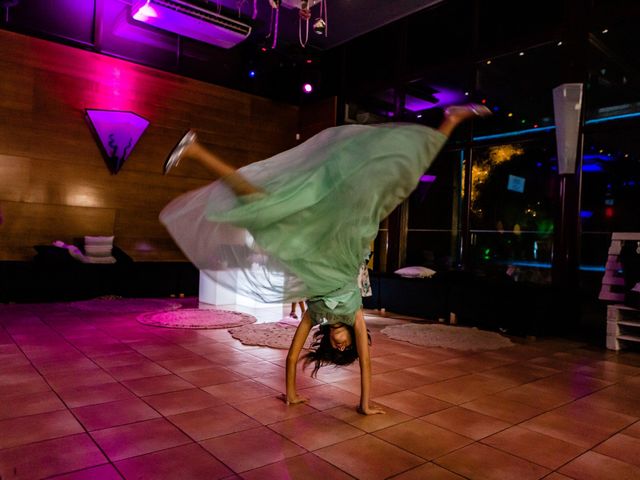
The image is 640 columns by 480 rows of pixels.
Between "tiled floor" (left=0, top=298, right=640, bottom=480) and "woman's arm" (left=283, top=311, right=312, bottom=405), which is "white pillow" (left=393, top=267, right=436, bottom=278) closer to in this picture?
"tiled floor" (left=0, top=298, right=640, bottom=480)

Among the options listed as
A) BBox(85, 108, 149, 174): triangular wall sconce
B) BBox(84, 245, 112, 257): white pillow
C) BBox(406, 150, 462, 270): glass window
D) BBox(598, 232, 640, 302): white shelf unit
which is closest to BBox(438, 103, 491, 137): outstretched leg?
BBox(598, 232, 640, 302): white shelf unit

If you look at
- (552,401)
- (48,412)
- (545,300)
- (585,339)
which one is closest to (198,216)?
(48,412)

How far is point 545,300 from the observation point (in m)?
5.67

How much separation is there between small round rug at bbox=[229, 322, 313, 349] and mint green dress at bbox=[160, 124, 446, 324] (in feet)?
6.31

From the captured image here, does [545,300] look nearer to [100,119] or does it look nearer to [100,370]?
[100,370]

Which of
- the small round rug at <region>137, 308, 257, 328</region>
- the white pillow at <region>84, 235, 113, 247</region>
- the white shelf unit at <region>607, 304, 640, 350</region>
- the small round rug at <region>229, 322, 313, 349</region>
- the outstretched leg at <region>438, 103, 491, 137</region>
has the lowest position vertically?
the small round rug at <region>137, 308, 257, 328</region>

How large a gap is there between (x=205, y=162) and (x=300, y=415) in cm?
159

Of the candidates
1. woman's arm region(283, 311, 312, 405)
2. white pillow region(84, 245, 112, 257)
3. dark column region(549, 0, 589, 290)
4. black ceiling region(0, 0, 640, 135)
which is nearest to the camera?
woman's arm region(283, 311, 312, 405)

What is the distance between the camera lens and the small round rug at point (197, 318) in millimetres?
5609

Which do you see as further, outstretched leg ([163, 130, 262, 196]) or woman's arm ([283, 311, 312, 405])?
woman's arm ([283, 311, 312, 405])

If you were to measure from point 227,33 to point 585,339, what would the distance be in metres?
7.04

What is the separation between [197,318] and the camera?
6035 mm

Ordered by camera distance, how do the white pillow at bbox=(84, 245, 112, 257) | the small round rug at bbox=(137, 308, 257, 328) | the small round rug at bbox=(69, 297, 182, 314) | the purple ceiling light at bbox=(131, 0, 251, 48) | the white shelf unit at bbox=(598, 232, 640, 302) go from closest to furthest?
the white shelf unit at bbox=(598, 232, 640, 302), the small round rug at bbox=(137, 308, 257, 328), the small round rug at bbox=(69, 297, 182, 314), the purple ceiling light at bbox=(131, 0, 251, 48), the white pillow at bbox=(84, 245, 112, 257)

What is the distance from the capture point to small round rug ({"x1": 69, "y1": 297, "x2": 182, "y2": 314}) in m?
6.57
